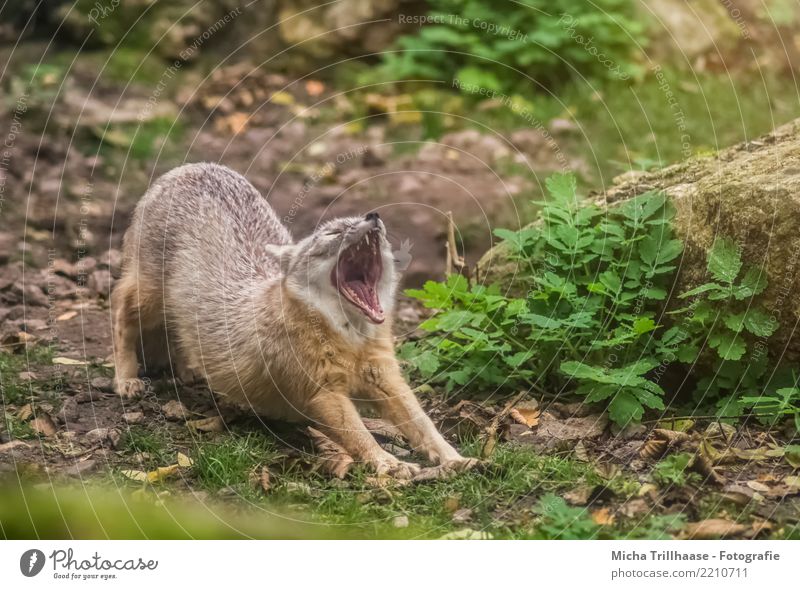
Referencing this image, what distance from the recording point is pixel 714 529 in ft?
16.1

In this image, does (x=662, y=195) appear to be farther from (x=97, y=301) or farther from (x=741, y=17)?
(x=741, y=17)

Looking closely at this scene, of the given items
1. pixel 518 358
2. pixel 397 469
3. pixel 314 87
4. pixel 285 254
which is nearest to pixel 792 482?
pixel 518 358

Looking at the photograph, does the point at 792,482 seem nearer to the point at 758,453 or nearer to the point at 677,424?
the point at 758,453

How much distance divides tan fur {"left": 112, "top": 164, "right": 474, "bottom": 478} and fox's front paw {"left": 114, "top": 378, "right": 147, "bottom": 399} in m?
0.01

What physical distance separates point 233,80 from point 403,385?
6.69 m

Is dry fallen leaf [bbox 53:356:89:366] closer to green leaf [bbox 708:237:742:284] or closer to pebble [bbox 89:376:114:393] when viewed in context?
pebble [bbox 89:376:114:393]

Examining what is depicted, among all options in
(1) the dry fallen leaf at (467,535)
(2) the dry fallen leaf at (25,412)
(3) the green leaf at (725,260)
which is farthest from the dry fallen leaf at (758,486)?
(2) the dry fallen leaf at (25,412)

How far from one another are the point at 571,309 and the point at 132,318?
3046 millimetres

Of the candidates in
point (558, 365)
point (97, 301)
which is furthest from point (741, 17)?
point (97, 301)

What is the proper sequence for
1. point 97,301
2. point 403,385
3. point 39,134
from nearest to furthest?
1. point 403,385
2. point 97,301
3. point 39,134

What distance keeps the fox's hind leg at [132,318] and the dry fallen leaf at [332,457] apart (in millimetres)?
1649

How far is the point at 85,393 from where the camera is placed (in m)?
6.57

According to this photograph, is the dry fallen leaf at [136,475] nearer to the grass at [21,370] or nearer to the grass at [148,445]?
the grass at [148,445]

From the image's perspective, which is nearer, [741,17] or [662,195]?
[662,195]
